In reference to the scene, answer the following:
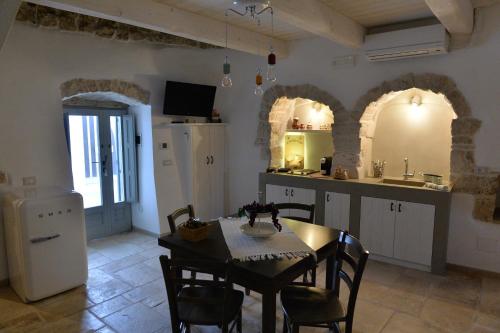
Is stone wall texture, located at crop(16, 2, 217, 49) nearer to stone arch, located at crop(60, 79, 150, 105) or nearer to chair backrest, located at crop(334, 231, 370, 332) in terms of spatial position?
stone arch, located at crop(60, 79, 150, 105)

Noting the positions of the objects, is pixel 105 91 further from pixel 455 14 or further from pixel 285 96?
pixel 455 14

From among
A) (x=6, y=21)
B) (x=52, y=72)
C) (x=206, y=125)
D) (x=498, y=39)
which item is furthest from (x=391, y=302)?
(x=52, y=72)

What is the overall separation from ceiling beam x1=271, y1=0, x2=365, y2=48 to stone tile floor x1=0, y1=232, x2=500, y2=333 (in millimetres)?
2437

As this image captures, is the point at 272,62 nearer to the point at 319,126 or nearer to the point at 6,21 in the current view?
the point at 6,21

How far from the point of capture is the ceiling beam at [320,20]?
2.68m

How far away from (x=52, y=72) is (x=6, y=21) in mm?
1680

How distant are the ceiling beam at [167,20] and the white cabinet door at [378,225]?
227 cm

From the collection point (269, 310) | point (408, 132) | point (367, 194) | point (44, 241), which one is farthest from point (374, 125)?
point (44, 241)

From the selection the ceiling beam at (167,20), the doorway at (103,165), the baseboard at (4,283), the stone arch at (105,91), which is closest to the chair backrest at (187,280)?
the ceiling beam at (167,20)

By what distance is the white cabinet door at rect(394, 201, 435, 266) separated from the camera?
3588 mm

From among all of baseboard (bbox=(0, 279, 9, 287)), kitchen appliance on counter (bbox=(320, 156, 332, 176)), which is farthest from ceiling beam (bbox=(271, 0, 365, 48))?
baseboard (bbox=(0, 279, 9, 287))

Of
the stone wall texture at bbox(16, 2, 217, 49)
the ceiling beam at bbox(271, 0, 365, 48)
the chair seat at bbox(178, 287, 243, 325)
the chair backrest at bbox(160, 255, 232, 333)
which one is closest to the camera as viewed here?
the chair backrest at bbox(160, 255, 232, 333)

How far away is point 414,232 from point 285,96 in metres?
2.32

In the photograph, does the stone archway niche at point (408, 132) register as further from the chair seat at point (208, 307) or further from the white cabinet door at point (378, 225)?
the chair seat at point (208, 307)
